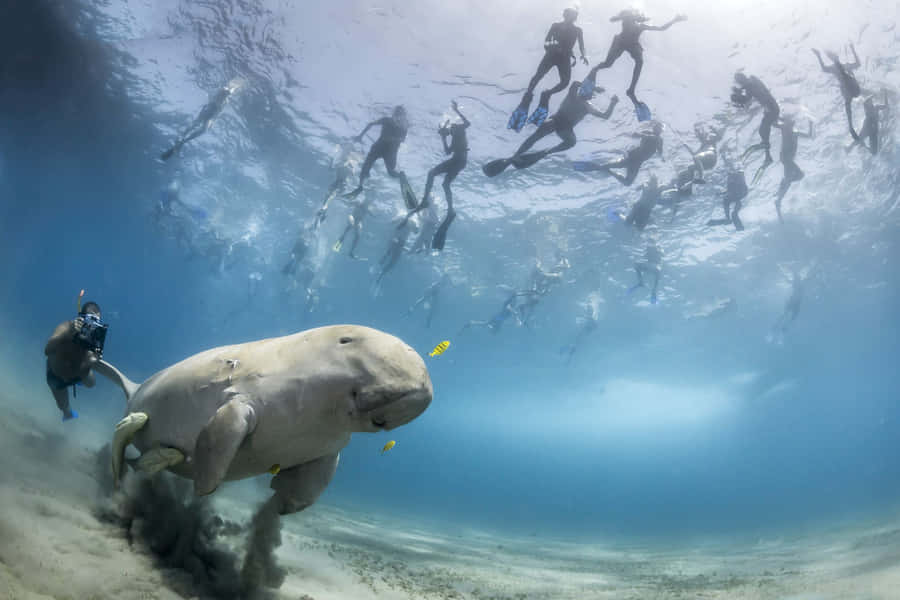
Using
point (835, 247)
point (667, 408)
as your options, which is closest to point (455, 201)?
point (835, 247)

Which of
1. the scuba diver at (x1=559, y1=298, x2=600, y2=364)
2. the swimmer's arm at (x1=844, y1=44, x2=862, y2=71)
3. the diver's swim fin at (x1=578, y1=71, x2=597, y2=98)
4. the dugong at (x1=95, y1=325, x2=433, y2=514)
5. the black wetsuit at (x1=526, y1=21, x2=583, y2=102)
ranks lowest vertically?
the dugong at (x1=95, y1=325, x2=433, y2=514)

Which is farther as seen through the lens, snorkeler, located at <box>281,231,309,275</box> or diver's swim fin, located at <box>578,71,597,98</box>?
snorkeler, located at <box>281,231,309,275</box>

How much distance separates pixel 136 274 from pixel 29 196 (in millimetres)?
15515

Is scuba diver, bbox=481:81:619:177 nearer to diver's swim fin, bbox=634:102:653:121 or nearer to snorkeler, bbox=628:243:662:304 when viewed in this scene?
diver's swim fin, bbox=634:102:653:121

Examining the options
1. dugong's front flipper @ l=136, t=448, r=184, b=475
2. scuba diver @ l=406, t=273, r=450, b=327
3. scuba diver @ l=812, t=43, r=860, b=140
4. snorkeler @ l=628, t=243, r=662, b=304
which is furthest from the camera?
scuba diver @ l=406, t=273, r=450, b=327

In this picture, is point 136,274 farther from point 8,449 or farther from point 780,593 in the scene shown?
point 780,593

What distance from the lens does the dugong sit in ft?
7.36

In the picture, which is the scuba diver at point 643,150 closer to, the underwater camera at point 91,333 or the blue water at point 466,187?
the blue water at point 466,187

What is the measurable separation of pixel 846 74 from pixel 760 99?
5.34 ft

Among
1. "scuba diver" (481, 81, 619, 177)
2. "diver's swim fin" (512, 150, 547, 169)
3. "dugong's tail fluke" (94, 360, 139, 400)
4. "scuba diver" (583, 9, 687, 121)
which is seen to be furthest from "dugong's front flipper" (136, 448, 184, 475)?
"diver's swim fin" (512, 150, 547, 169)

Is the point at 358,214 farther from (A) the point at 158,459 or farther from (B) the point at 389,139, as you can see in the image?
(A) the point at 158,459

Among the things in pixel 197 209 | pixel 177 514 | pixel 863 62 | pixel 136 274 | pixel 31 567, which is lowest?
pixel 31 567

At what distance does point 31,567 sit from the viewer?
2572 mm

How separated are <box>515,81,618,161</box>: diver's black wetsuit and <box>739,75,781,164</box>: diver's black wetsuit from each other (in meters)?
3.75
